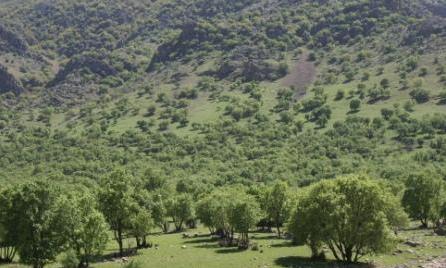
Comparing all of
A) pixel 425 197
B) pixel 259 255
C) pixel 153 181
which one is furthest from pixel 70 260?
pixel 153 181

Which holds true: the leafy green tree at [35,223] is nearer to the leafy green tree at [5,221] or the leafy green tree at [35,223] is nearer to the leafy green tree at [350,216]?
the leafy green tree at [5,221]

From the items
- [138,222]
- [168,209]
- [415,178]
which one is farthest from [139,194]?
[415,178]

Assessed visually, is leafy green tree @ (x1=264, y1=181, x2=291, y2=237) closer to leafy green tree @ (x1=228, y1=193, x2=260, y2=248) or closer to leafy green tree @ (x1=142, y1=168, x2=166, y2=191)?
leafy green tree @ (x1=228, y1=193, x2=260, y2=248)

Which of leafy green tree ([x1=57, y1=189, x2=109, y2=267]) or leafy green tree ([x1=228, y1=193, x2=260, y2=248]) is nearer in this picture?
leafy green tree ([x1=57, y1=189, x2=109, y2=267])

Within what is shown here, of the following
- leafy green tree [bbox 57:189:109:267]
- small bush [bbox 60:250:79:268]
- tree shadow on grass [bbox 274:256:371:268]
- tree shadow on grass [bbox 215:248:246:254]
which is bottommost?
tree shadow on grass [bbox 274:256:371:268]

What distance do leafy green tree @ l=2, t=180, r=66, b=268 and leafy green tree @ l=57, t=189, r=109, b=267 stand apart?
1.16 meters

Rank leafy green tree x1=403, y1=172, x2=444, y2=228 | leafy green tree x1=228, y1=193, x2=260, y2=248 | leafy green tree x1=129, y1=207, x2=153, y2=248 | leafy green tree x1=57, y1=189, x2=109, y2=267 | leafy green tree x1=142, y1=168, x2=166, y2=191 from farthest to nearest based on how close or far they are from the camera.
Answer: leafy green tree x1=142, y1=168, x2=166, y2=191 < leafy green tree x1=403, y1=172, x2=444, y2=228 < leafy green tree x1=228, y1=193, x2=260, y2=248 < leafy green tree x1=129, y1=207, x2=153, y2=248 < leafy green tree x1=57, y1=189, x2=109, y2=267

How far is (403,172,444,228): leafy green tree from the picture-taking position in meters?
112

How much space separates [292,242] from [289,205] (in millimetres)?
11702

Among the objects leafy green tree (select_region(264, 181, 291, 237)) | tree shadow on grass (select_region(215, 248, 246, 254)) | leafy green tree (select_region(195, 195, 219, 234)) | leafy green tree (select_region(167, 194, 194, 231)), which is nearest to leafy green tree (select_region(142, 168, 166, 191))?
leafy green tree (select_region(167, 194, 194, 231))

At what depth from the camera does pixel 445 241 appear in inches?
3684

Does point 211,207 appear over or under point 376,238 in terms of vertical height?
over

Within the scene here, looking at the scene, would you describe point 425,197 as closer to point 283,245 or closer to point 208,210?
point 283,245

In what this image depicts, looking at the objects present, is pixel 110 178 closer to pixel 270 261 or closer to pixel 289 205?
pixel 270 261
